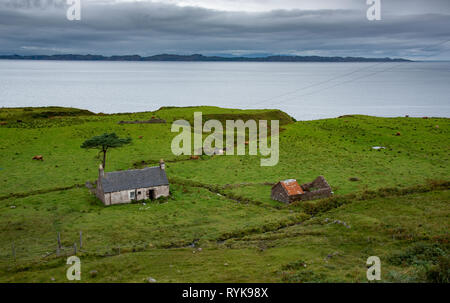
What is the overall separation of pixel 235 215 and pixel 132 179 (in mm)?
13532

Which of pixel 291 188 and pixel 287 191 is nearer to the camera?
pixel 287 191

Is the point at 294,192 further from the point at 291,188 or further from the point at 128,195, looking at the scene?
the point at 128,195

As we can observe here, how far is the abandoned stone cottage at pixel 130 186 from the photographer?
41156mm

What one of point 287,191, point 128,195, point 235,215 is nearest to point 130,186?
point 128,195

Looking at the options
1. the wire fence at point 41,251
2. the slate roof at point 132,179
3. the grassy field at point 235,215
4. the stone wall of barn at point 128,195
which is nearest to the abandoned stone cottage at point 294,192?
the grassy field at point 235,215

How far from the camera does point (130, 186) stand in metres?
42.1

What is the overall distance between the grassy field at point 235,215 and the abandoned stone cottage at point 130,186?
142 centimetres

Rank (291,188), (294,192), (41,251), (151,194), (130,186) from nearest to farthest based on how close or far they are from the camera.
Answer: (41,251), (294,192), (291,188), (130,186), (151,194)

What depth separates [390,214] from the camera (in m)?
35.8

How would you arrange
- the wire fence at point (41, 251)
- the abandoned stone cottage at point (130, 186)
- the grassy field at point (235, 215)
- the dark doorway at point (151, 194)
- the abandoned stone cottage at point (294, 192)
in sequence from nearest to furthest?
→ the grassy field at point (235, 215)
the wire fence at point (41, 251)
the abandoned stone cottage at point (130, 186)
the abandoned stone cottage at point (294, 192)
the dark doorway at point (151, 194)

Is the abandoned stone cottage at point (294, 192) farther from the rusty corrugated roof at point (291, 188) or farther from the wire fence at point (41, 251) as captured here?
the wire fence at point (41, 251)

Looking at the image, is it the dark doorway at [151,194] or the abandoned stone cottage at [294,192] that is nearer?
the abandoned stone cottage at [294,192]

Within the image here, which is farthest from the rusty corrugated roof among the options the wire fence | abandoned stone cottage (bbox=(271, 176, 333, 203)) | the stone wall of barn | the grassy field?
the wire fence
